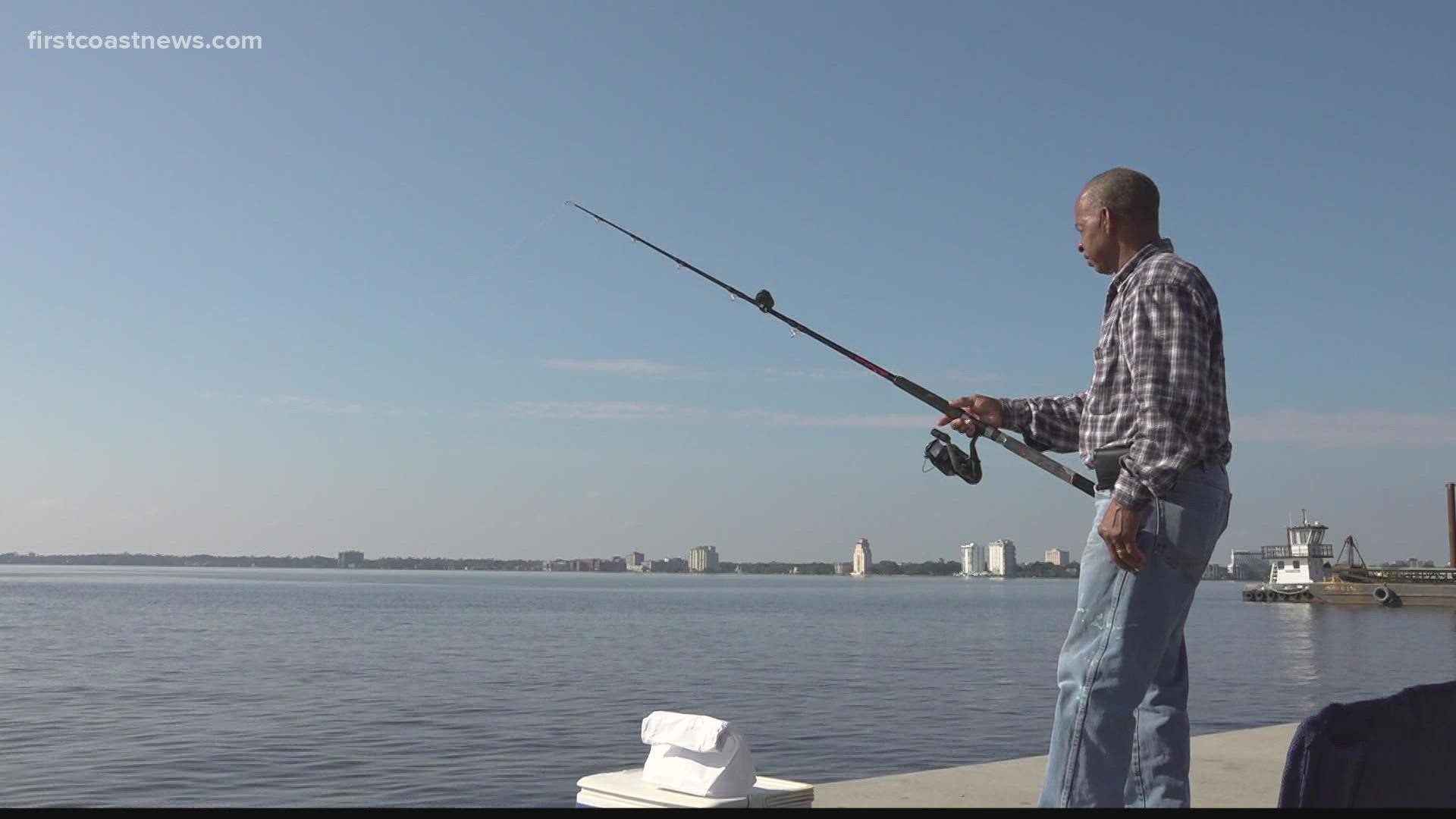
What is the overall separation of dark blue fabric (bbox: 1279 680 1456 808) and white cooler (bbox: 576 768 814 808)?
7.38 feet

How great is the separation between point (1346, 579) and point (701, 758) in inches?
3152

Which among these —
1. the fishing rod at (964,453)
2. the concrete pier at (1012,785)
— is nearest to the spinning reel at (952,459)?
the fishing rod at (964,453)

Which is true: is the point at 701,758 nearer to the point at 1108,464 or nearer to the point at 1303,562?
the point at 1108,464

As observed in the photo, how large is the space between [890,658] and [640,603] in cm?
6581

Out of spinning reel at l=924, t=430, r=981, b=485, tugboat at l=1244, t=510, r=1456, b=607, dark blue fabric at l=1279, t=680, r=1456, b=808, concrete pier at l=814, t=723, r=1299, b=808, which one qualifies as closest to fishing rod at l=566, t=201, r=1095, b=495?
spinning reel at l=924, t=430, r=981, b=485

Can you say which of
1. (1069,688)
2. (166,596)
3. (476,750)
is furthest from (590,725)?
(166,596)

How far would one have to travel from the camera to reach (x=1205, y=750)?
20.8 feet

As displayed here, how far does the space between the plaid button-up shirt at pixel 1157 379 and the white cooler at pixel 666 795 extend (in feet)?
3.58

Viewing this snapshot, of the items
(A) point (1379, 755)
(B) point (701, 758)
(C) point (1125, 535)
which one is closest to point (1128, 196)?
(C) point (1125, 535)

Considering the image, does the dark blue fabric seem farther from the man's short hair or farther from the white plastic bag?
the man's short hair

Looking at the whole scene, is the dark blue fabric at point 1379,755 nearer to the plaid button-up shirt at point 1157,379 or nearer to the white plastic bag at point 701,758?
the plaid button-up shirt at point 1157,379

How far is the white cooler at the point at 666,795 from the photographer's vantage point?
10.5 feet

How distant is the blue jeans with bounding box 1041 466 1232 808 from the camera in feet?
10.0
